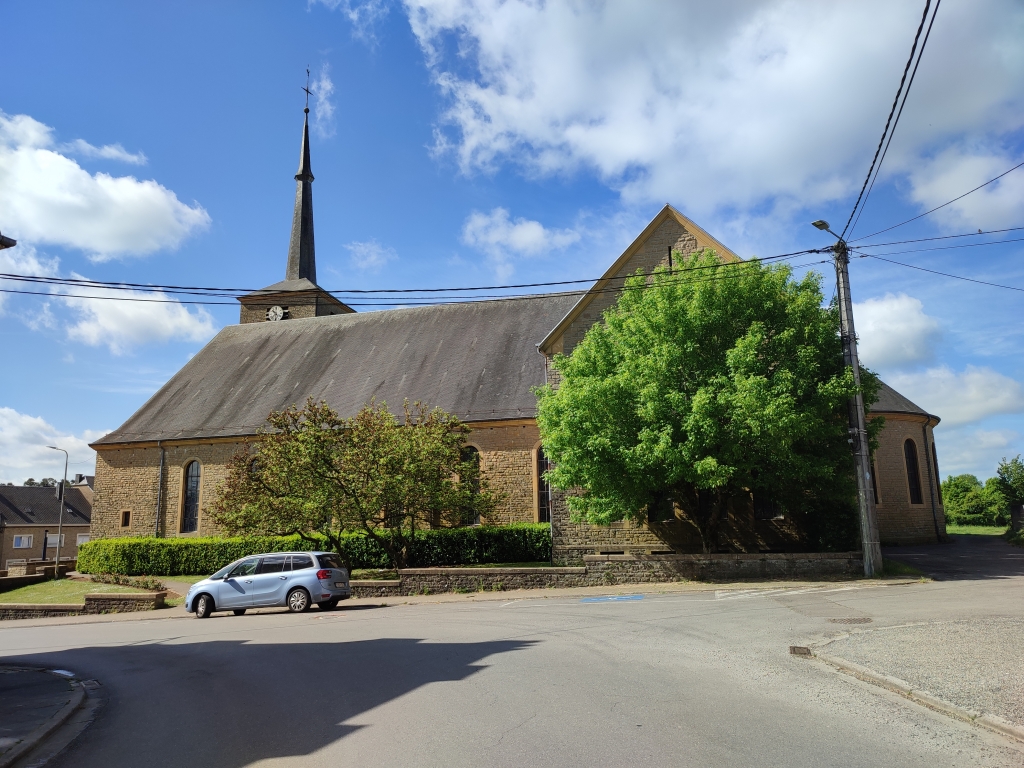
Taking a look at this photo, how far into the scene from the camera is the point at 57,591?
27609 millimetres

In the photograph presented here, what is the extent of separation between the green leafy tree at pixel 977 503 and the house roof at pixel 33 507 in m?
66.6

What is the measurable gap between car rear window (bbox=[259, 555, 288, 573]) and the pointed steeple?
86.3 ft

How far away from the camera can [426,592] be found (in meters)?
20.4

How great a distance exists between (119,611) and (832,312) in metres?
22.1

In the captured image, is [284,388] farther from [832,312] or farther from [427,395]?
[832,312]

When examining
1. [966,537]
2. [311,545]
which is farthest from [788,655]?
[966,537]

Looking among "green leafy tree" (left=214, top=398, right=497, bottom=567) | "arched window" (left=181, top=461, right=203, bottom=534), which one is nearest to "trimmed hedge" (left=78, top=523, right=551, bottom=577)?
"green leafy tree" (left=214, top=398, right=497, bottom=567)

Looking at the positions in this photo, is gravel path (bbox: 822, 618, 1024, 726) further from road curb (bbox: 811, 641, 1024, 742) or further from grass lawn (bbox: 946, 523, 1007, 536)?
grass lawn (bbox: 946, 523, 1007, 536)

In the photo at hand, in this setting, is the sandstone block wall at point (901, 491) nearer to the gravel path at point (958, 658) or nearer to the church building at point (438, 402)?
the church building at point (438, 402)

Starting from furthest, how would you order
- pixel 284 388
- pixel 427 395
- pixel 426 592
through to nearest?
pixel 284 388 → pixel 427 395 → pixel 426 592

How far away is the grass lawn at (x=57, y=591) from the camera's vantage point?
84.8ft

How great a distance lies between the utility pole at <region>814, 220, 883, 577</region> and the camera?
1822 centimetres

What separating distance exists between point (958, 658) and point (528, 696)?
486 centimetres

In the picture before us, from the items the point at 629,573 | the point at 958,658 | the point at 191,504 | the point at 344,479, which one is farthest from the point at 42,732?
the point at 191,504
